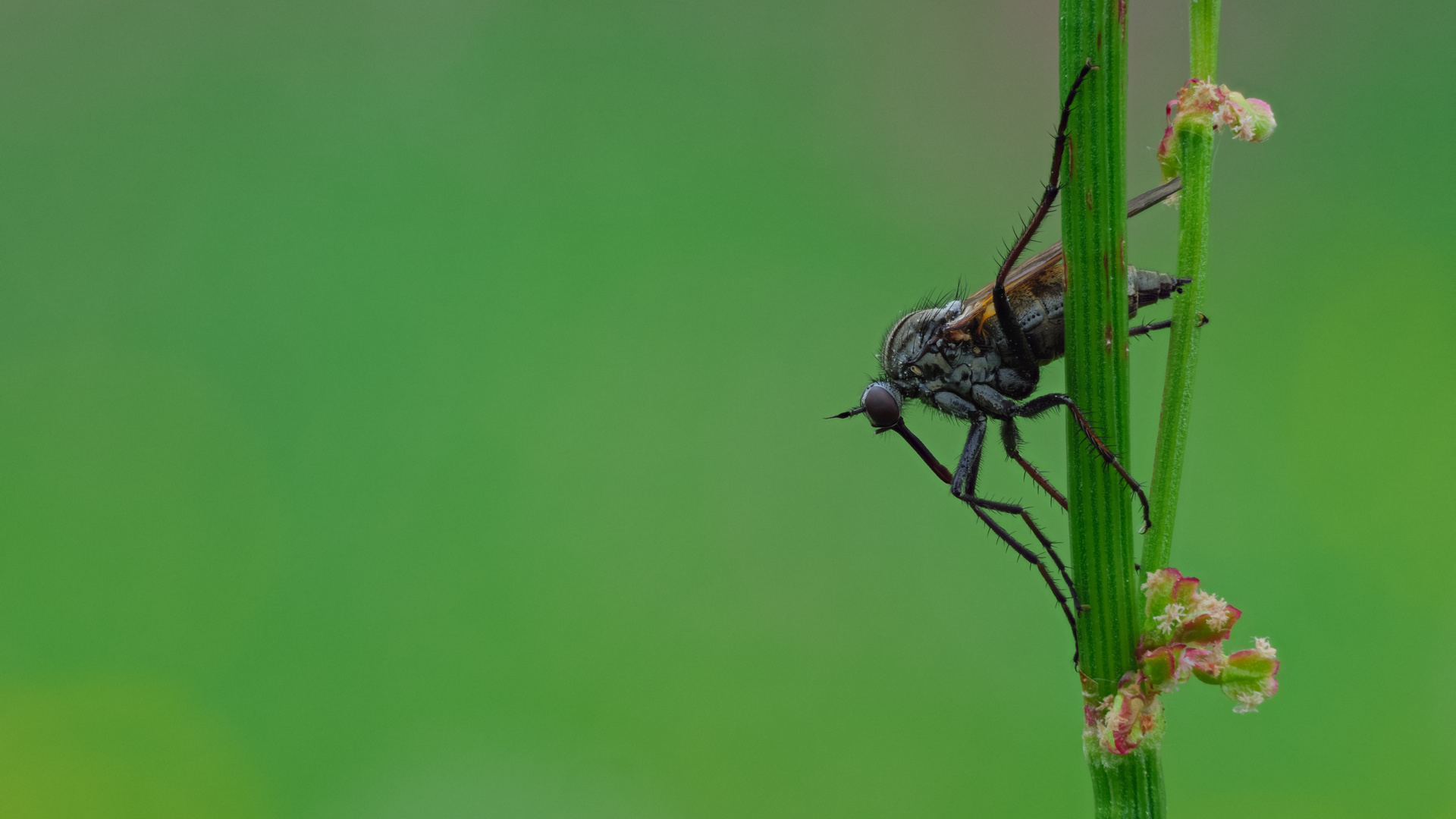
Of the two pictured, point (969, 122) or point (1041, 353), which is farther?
point (969, 122)

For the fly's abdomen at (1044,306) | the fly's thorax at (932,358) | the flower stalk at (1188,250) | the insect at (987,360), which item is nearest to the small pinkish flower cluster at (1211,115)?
the flower stalk at (1188,250)

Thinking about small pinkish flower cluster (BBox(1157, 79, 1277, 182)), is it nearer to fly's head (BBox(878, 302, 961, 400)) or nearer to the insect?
the insect

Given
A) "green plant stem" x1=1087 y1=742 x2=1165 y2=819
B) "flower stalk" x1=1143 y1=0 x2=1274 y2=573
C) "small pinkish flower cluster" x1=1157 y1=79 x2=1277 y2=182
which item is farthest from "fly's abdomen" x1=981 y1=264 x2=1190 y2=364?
"green plant stem" x1=1087 y1=742 x2=1165 y2=819

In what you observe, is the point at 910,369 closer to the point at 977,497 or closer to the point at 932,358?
the point at 932,358

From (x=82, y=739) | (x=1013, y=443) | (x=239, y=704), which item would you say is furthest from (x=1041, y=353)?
(x=82, y=739)

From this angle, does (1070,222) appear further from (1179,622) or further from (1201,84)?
(1179,622)

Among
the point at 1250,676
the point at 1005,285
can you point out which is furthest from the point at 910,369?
the point at 1250,676
